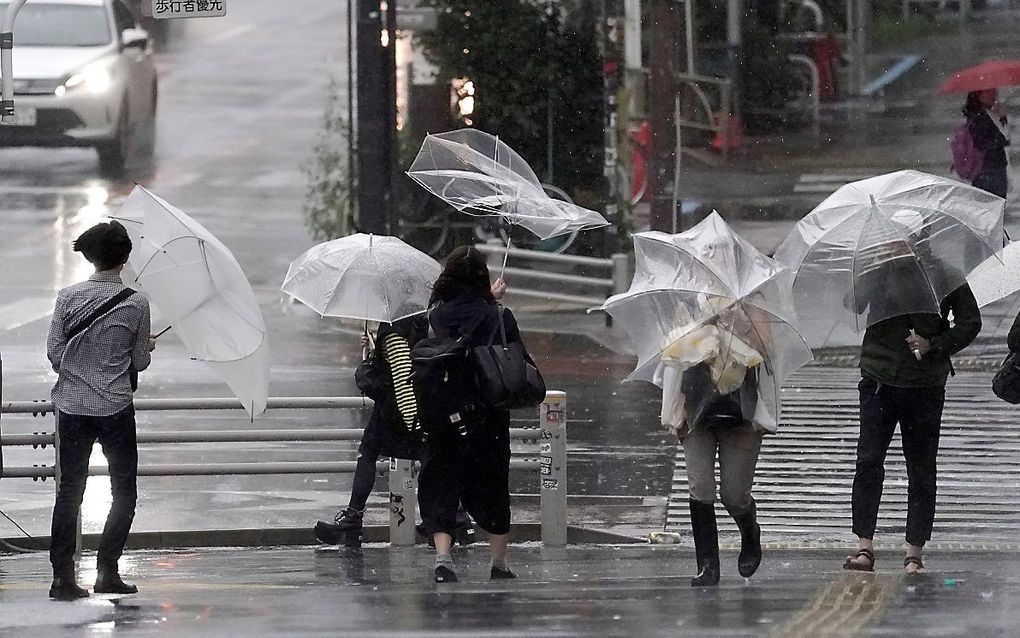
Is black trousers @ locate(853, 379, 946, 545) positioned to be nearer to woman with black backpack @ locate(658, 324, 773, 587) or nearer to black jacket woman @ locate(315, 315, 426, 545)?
woman with black backpack @ locate(658, 324, 773, 587)

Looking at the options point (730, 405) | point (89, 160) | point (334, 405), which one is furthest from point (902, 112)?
point (89, 160)

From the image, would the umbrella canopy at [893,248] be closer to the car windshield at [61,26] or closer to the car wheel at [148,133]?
the car windshield at [61,26]

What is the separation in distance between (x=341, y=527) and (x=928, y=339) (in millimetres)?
3289

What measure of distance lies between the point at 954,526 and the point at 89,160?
47.9 ft

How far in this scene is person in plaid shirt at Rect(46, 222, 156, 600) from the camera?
7.76 meters

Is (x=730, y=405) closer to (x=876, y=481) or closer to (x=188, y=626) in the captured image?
(x=876, y=481)

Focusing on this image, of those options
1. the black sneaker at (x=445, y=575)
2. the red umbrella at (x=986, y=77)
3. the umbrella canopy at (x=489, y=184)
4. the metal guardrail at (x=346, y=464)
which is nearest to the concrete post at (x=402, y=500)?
the metal guardrail at (x=346, y=464)

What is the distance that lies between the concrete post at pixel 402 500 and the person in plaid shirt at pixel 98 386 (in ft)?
6.92

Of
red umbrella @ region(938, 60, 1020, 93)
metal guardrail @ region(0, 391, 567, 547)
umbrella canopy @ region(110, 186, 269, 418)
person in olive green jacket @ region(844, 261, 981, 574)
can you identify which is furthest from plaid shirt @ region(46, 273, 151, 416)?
red umbrella @ region(938, 60, 1020, 93)

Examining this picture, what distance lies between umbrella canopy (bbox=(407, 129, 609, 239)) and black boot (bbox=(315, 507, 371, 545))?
1784 millimetres

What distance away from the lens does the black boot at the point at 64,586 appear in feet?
25.6

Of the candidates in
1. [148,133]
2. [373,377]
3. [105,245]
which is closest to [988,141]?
[373,377]

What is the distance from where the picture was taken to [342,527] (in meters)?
9.62

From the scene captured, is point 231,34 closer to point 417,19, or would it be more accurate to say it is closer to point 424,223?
point 417,19
